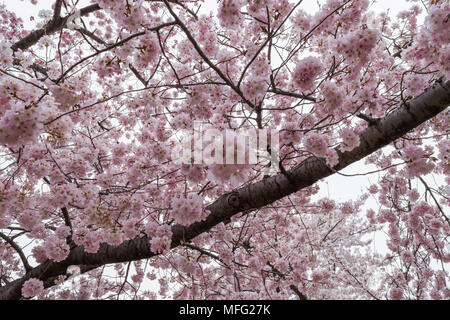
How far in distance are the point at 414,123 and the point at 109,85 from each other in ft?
16.5

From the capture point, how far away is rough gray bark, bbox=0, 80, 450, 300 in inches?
92.4

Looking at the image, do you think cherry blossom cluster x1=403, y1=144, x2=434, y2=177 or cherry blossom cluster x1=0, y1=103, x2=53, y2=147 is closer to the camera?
cherry blossom cluster x1=0, y1=103, x2=53, y2=147

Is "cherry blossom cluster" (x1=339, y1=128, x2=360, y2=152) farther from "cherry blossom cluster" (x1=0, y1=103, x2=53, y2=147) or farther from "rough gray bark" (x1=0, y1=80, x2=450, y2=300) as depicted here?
"cherry blossom cluster" (x1=0, y1=103, x2=53, y2=147)

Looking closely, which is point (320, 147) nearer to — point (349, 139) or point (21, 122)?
point (349, 139)

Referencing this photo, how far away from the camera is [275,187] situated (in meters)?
2.81

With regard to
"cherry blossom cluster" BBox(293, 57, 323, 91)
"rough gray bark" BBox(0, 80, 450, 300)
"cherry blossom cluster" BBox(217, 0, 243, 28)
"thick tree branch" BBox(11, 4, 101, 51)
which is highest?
"thick tree branch" BBox(11, 4, 101, 51)

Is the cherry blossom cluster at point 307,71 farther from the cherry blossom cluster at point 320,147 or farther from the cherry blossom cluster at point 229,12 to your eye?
the cherry blossom cluster at point 229,12

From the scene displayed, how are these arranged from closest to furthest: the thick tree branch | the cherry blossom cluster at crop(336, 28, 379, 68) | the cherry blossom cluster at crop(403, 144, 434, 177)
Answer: the cherry blossom cluster at crop(336, 28, 379, 68) < the cherry blossom cluster at crop(403, 144, 434, 177) < the thick tree branch

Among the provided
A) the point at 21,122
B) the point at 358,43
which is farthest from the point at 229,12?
the point at 21,122

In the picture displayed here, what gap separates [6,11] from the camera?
18.3ft

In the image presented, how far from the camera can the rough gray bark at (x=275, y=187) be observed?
92.4 inches

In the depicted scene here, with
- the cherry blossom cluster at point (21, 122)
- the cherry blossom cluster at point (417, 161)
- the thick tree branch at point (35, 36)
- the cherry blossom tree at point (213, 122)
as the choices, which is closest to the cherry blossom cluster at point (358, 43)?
the cherry blossom tree at point (213, 122)

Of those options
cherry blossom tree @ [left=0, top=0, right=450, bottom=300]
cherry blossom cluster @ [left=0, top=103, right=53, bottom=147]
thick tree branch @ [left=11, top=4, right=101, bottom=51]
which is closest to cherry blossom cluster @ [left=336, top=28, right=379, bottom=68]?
cherry blossom tree @ [left=0, top=0, right=450, bottom=300]

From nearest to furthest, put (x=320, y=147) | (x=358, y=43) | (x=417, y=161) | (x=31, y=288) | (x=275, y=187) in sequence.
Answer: (x=358, y=43)
(x=320, y=147)
(x=275, y=187)
(x=417, y=161)
(x=31, y=288)
